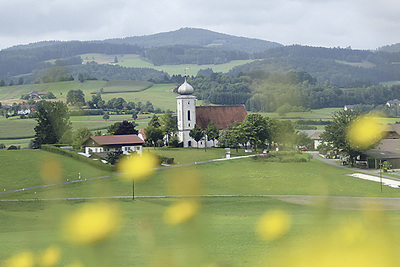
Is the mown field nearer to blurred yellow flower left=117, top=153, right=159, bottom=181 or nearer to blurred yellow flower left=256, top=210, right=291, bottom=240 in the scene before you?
blurred yellow flower left=256, top=210, right=291, bottom=240

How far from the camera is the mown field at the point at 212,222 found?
123 ft

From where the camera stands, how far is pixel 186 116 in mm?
123812

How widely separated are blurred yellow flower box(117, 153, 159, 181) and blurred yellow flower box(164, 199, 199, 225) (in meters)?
18.3

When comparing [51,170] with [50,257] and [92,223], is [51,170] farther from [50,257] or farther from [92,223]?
[50,257]

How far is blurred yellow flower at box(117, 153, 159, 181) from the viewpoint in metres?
83.9

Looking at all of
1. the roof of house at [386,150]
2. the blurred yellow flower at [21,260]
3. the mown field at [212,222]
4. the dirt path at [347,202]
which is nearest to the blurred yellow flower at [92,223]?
the mown field at [212,222]

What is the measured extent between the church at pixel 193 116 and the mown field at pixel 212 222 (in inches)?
1297

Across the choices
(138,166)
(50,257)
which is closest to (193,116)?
(138,166)

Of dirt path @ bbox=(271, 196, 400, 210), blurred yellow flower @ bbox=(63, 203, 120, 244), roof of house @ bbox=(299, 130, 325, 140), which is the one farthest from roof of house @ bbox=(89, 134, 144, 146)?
roof of house @ bbox=(299, 130, 325, 140)

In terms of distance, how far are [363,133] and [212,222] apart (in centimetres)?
5650

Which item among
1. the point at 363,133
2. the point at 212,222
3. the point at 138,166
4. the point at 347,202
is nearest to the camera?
the point at 212,222

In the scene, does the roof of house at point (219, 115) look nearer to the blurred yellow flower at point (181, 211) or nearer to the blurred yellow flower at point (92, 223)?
the blurred yellow flower at point (181, 211)

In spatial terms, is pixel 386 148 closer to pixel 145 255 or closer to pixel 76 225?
pixel 76 225

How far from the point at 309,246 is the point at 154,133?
7952 cm
